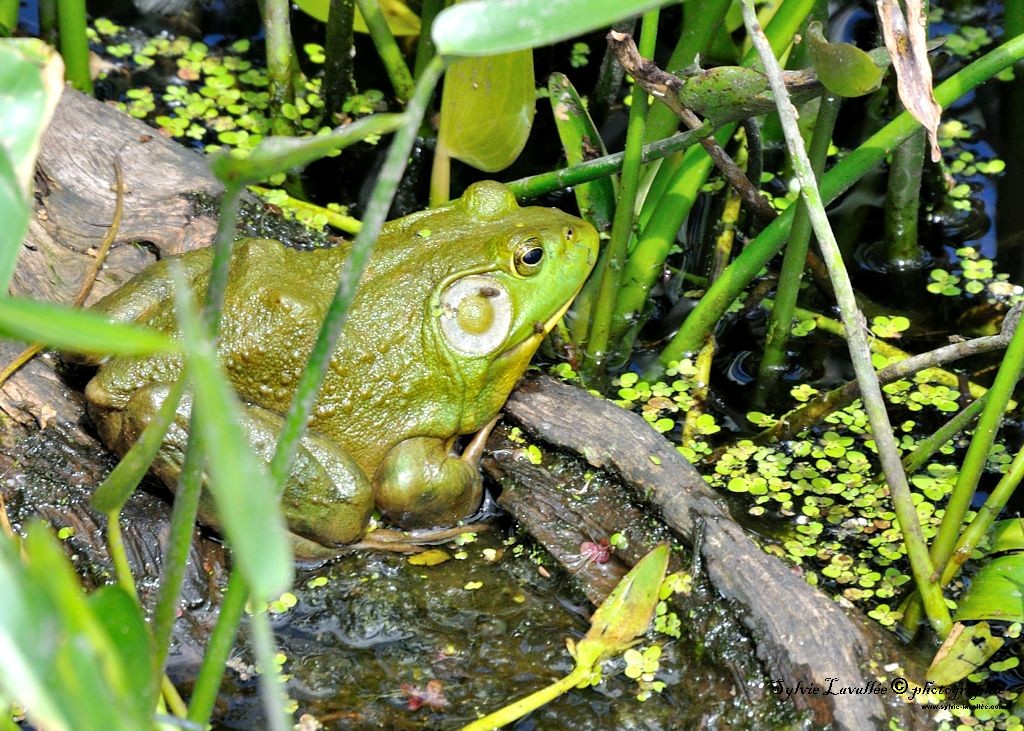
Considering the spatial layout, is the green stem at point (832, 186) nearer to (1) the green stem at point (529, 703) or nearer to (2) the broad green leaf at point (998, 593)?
(2) the broad green leaf at point (998, 593)

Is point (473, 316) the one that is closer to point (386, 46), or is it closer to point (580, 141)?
point (580, 141)

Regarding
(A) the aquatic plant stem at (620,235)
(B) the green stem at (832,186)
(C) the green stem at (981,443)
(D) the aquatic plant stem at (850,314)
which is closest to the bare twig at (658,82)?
(A) the aquatic plant stem at (620,235)

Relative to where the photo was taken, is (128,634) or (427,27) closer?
(128,634)

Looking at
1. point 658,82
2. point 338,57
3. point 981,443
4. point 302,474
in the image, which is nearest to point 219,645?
point 302,474

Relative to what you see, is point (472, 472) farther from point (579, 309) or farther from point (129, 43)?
point (129, 43)

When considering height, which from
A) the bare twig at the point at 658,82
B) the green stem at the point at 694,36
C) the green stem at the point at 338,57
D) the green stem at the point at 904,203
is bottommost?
the bare twig at the point at 658,82

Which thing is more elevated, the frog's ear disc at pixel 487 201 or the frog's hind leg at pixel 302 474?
the frog's ear disc at pixel 487 201

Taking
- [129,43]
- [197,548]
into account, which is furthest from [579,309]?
[129,43]
